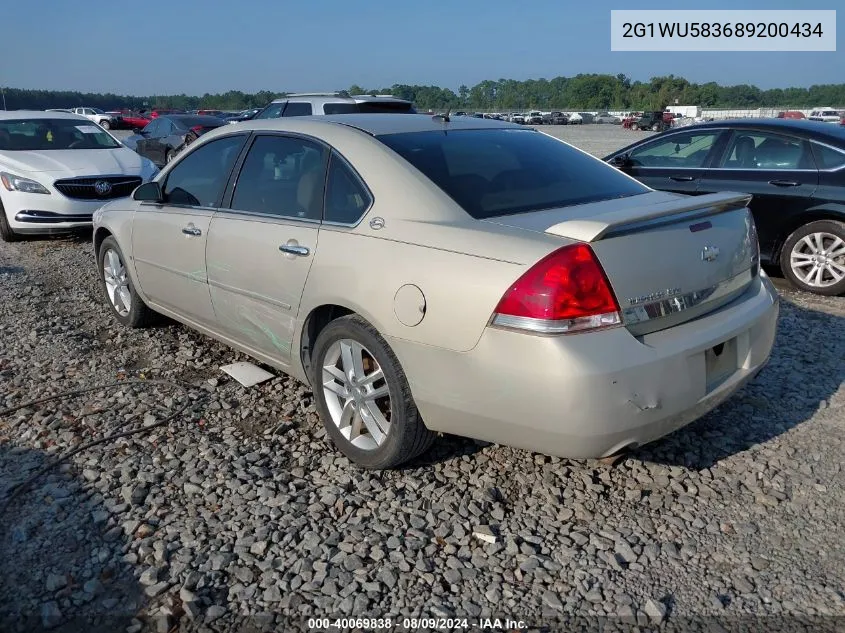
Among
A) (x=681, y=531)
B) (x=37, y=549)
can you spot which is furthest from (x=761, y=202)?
(x=37, y=549)

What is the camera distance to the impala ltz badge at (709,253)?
116 inches

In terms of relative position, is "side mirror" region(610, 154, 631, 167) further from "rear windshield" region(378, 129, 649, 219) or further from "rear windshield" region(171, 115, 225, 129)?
"rear windshield" region(171, 115, 225, 129)

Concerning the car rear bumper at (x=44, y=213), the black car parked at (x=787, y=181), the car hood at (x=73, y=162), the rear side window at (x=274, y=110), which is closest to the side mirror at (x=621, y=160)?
the black car parked at (x=787, y=181)

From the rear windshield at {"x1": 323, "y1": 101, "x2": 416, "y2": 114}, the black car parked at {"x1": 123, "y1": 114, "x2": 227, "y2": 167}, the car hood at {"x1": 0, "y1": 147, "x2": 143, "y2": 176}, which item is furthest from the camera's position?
the black car parked at {"x1": 123, "y1": 114, "x2": 227, "y2": 167}

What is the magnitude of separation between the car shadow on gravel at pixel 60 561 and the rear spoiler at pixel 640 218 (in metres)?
2.04

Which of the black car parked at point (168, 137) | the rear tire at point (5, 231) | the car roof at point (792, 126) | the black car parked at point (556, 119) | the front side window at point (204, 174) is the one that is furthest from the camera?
the black car parked at point (556, 119)

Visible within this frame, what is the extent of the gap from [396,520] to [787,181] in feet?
16.9

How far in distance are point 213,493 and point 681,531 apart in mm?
1973

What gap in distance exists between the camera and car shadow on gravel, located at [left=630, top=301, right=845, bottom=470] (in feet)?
11.3

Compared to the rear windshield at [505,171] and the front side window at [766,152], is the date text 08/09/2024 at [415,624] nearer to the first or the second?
the rear windshield at [505,171]

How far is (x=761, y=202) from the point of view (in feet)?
21.0

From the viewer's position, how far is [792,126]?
6.52m

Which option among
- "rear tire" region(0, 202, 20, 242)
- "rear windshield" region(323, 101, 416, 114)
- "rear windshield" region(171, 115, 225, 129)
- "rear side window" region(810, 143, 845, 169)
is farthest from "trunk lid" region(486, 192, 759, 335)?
"rear windshield" region(171, 115, 225, 129)

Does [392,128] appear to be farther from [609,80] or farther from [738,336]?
[609,80]
